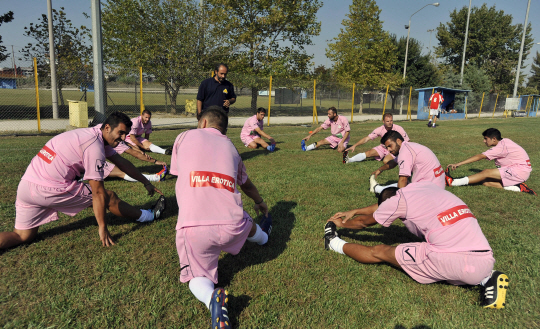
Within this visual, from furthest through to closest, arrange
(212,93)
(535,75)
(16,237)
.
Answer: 1. (535,75)
2. (212,93)
3. (16,237)

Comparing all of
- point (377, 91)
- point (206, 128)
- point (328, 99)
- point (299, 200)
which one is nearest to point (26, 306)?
point (206, 128)

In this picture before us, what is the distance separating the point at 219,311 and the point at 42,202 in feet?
8.01

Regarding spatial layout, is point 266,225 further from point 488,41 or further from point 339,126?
point 488,41

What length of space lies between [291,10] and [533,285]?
80.5 ft

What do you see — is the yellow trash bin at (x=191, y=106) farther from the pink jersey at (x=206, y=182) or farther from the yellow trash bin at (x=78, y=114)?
the pink jersey at (x=206, y=182)

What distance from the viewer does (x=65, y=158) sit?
11.5 ft

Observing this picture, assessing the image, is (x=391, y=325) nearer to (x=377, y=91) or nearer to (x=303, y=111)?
(x=303, y=111)

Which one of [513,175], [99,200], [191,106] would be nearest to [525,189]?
[513,175]

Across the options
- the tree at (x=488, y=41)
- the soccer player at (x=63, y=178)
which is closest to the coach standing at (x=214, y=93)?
the soccer player at (x=63, y=178)

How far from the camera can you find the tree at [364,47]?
31.2 m

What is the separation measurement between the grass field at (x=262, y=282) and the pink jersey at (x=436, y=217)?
1.71 feet

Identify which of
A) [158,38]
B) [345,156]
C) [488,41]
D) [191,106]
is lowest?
[345,156]

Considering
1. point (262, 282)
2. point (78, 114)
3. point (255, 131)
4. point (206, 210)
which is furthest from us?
point (78, 114)

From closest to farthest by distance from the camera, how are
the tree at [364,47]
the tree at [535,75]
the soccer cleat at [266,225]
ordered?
the soccer cleat at [266,225]
the tree at [364,47]
the tree at [535,75]
